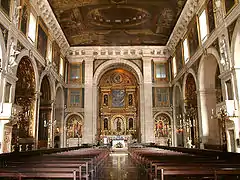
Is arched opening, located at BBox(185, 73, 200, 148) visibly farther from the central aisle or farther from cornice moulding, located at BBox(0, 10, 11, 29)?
cornice moulding, located at BBox(0, 10, 11, 29)

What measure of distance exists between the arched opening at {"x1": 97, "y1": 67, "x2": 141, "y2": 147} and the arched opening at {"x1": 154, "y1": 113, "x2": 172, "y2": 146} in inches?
151

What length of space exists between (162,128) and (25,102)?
1514 cm

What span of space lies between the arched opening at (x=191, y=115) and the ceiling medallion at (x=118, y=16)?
6588 millimetres

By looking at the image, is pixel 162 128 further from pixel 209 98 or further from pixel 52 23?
pixel 52 23

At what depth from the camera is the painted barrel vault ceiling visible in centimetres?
1900

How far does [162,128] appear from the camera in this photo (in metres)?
26.5

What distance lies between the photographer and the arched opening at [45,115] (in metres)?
19.5

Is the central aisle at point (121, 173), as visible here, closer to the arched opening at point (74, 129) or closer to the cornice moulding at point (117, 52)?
the arched opening at point (74, 129)

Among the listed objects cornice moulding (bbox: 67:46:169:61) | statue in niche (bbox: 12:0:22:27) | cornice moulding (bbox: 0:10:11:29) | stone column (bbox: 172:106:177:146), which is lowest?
stone column (bbox: 172:106:177:146)

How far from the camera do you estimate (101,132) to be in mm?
29641

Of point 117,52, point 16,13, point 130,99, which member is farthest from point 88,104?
point 16,13

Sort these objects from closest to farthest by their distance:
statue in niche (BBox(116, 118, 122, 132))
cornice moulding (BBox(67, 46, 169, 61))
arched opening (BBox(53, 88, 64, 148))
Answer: arched opening (BBox(53, 88, 64, 148)) → cornice moulding (BBox(67, 46, 169, 61)) → statue in niche (BBox(116, 118, 122, 132))

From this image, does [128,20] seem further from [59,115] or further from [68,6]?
[59,115]

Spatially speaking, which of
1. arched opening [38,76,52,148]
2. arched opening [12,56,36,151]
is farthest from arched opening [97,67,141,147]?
arched opening [12,56,36,151]
